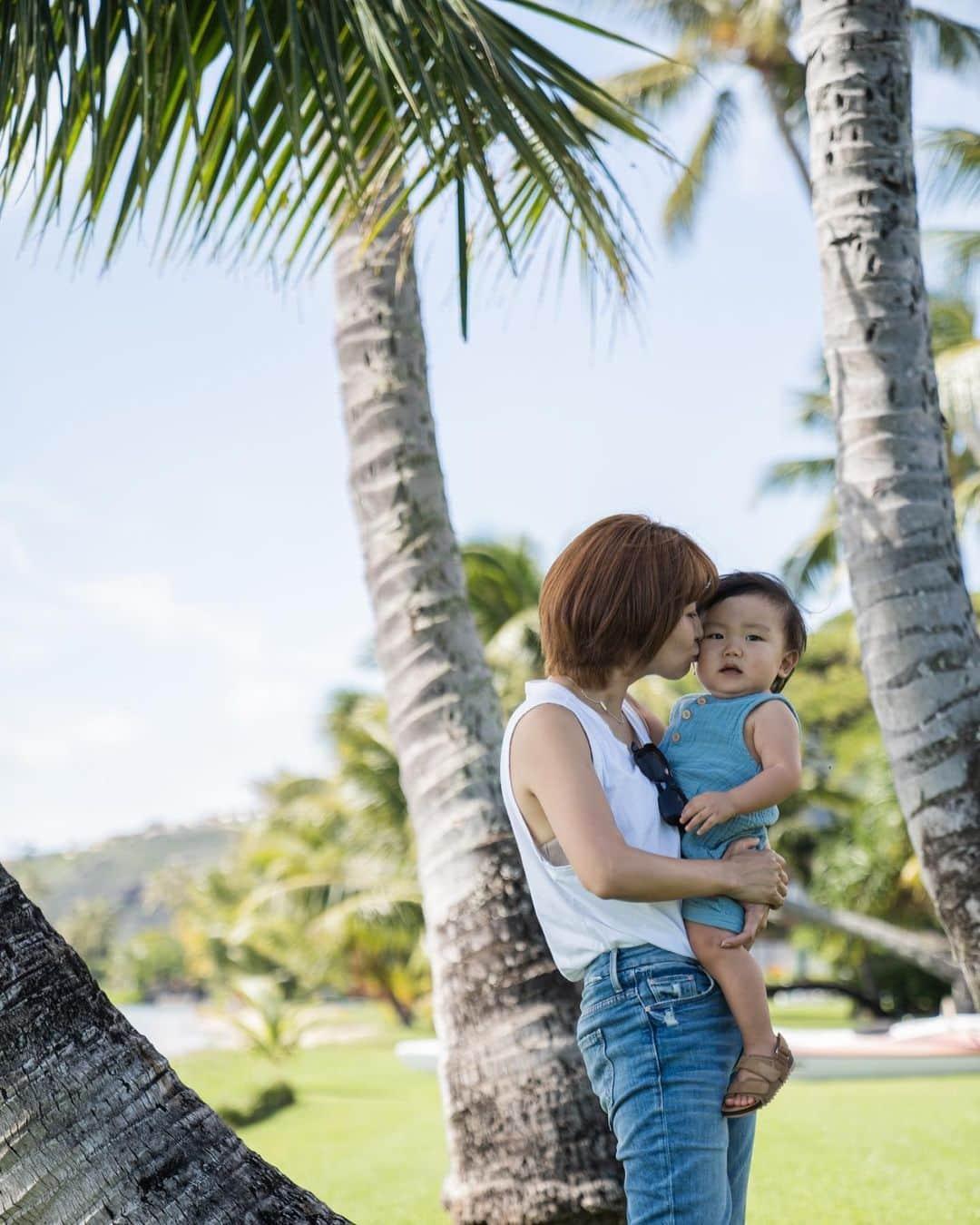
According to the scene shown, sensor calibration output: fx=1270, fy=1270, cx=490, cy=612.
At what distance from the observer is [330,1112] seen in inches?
411

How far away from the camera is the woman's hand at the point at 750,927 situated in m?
2.11

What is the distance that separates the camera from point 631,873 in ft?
6.55

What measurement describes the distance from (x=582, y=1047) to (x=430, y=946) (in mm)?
1988

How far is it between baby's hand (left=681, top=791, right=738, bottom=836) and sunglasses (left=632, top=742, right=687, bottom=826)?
0.09 feet

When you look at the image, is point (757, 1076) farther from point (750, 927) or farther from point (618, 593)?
point (618, 593)

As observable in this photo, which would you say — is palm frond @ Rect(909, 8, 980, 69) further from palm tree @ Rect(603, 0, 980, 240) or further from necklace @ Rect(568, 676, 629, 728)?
necklace @ Rect(568, 676, 629, 728)

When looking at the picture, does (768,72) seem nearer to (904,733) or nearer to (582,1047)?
(904,733)

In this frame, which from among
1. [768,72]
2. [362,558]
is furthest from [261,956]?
[362,558]

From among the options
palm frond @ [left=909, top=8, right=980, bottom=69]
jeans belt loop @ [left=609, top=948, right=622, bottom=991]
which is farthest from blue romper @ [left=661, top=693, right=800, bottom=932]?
palm frond @ [left=909, top=8, right=980, bottom=69]

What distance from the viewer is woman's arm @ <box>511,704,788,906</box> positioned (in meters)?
2.00

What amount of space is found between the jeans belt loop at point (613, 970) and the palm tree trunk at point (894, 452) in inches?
64.1

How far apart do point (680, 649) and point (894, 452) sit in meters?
1.71

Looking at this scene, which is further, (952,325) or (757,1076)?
(952,325)

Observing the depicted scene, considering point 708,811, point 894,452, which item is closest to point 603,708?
point 708,811
